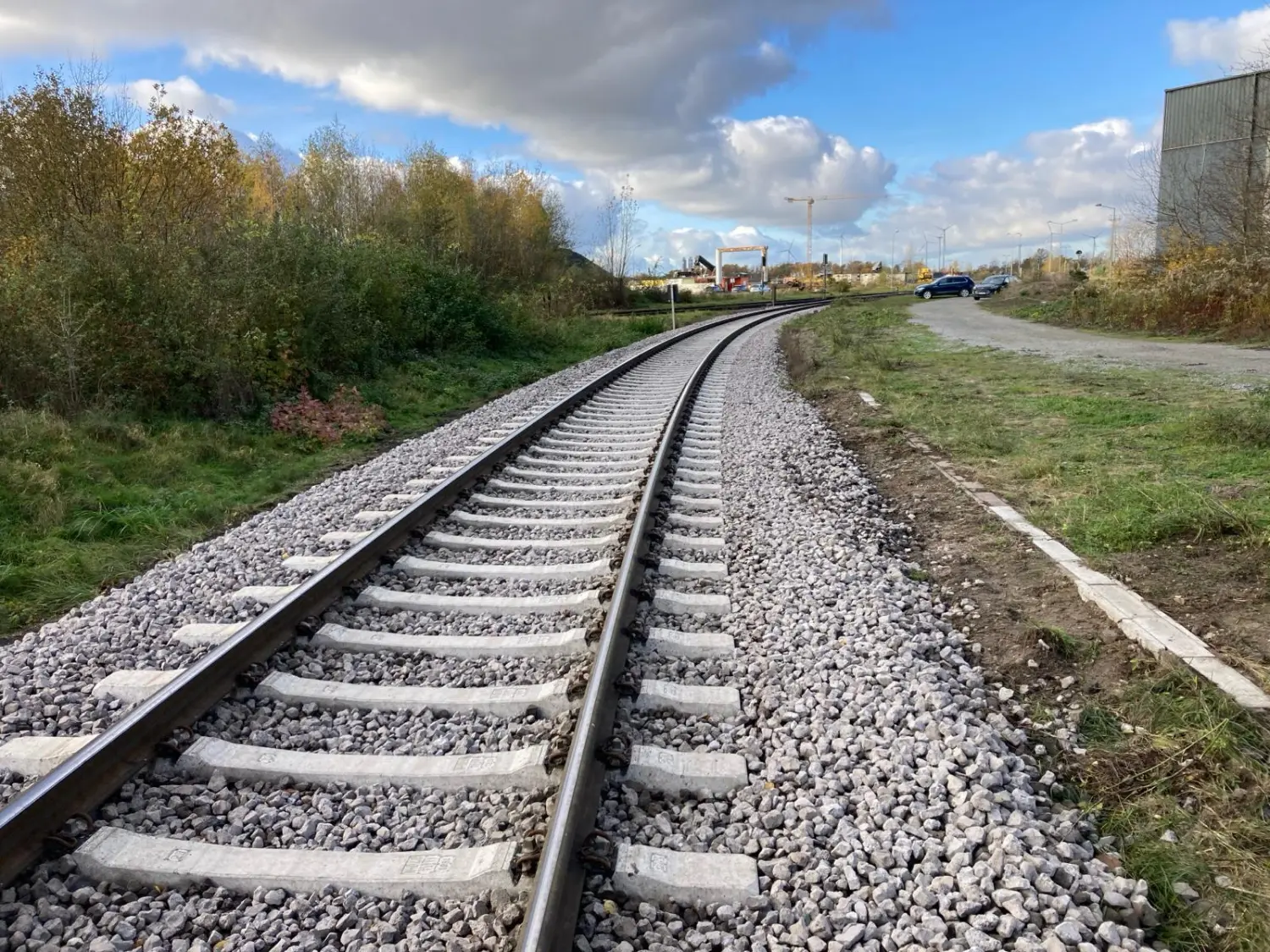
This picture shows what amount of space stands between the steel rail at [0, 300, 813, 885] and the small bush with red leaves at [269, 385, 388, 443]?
16.4 feet

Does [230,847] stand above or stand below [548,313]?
below

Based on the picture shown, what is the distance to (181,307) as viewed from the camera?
10234 mm

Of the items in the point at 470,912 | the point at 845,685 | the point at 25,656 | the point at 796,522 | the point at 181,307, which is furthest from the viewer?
the point at 181,307

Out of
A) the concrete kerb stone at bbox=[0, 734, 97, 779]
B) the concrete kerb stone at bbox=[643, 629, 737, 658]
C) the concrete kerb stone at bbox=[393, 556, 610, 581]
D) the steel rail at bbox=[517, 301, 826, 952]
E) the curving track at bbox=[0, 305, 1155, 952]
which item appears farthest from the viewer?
the concrete kerb stone at bbox=[393, 556, 610, 581]

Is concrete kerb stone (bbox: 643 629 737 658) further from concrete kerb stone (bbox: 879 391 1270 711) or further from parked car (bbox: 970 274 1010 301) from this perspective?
parked car (bbox: 970 274 1010 301)

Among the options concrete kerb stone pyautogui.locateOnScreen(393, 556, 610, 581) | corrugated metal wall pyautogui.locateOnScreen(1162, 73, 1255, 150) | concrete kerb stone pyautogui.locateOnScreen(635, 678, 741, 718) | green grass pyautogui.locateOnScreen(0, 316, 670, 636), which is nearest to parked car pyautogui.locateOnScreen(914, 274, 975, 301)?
corrugated metal wall pyautogui.locateOnScreen(1162, 73, 1255, 150)

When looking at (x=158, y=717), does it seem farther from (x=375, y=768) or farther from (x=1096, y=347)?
(x=1096, y=347)

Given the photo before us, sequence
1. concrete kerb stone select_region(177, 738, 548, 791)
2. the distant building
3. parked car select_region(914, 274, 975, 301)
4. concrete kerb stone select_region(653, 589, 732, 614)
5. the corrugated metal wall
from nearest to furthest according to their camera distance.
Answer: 1. concrete kerb stone select_region(177, 738, 548, 791)
2. concrete kerb stone select_region(653, 589, 732, 614)
3. the distant building
4. the corrugated metal wall
5. parked car select_region(914, 274, 975, 301)

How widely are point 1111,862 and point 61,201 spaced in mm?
14993

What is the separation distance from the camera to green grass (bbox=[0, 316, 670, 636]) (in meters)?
5.54

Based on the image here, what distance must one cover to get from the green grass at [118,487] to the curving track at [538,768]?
3.21 ft

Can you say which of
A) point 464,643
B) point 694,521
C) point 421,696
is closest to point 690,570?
point 694,521

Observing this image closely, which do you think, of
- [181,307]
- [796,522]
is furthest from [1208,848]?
[181,307]

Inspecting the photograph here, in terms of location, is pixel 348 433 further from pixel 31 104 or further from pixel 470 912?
pixel 470 912
